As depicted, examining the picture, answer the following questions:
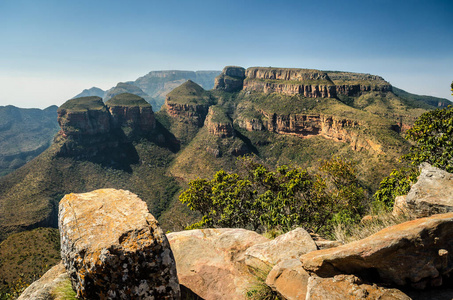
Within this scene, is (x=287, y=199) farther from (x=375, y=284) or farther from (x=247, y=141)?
(x=247, y=141)

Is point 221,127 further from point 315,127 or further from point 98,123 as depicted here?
point 98,123

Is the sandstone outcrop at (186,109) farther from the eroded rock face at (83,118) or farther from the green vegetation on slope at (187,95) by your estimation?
the eroded rock face at (83,118)

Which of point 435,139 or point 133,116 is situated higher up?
point 435,139

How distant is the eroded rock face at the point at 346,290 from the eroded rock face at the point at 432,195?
13.0 feet

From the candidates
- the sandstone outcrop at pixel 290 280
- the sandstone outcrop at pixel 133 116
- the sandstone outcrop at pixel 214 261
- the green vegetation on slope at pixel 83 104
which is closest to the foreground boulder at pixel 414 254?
the sandstone outcrop at pixel 290 280

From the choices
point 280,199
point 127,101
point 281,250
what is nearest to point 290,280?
point 281,250

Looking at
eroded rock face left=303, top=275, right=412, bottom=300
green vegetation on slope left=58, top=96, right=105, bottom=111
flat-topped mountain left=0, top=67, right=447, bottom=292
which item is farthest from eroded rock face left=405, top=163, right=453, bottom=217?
green vegetation on slope left=58, top=96, right=105, bottom=111

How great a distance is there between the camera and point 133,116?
142 metres

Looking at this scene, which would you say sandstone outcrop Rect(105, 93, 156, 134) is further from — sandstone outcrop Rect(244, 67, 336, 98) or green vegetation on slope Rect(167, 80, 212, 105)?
sandstone outcrop Rect(244, 67, 336, 98)

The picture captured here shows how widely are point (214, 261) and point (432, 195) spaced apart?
8864 mm

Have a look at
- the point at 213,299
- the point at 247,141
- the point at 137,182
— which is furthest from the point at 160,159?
the point at 213,299

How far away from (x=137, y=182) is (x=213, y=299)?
356ft

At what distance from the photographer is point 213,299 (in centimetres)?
805

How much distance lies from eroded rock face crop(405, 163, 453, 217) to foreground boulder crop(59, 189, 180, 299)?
28.7 ft
